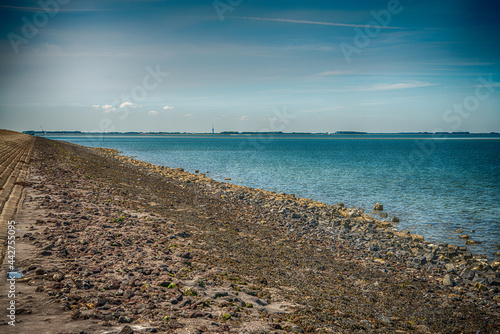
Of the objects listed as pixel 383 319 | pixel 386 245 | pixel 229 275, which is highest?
pixel 229 275

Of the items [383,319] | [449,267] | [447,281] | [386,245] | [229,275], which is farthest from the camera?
[386,245]

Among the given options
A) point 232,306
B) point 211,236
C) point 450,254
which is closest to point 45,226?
point 211,236

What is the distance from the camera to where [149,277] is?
353 inches

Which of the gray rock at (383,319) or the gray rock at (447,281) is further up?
the gray rock at (383,319)

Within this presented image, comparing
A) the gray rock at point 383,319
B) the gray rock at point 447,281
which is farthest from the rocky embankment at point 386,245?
the gray rock at point 383,319

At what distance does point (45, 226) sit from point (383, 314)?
43.0 ft

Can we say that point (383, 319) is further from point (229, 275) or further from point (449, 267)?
point (449, 267)

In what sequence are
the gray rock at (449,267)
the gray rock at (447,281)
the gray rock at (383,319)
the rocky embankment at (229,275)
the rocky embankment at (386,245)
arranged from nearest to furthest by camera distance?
the rocky embankment at (229,275) → the gray rock at (383,319) → the gray rock at (447,281) → the rocky embankment at (386,245) → the gray rock at (449,267)

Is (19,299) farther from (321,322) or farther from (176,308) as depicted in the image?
(321,322)

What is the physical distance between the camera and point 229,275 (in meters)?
10.4

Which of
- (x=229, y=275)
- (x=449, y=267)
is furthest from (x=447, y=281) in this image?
(x=229, y=275)

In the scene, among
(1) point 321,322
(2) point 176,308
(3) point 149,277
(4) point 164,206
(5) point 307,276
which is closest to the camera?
(2) point 176,308

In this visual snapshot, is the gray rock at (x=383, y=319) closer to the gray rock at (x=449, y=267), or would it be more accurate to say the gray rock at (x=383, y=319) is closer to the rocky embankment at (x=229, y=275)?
the rocky embankment at (x=229, y=275)

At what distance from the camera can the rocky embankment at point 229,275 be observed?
23.8ft
